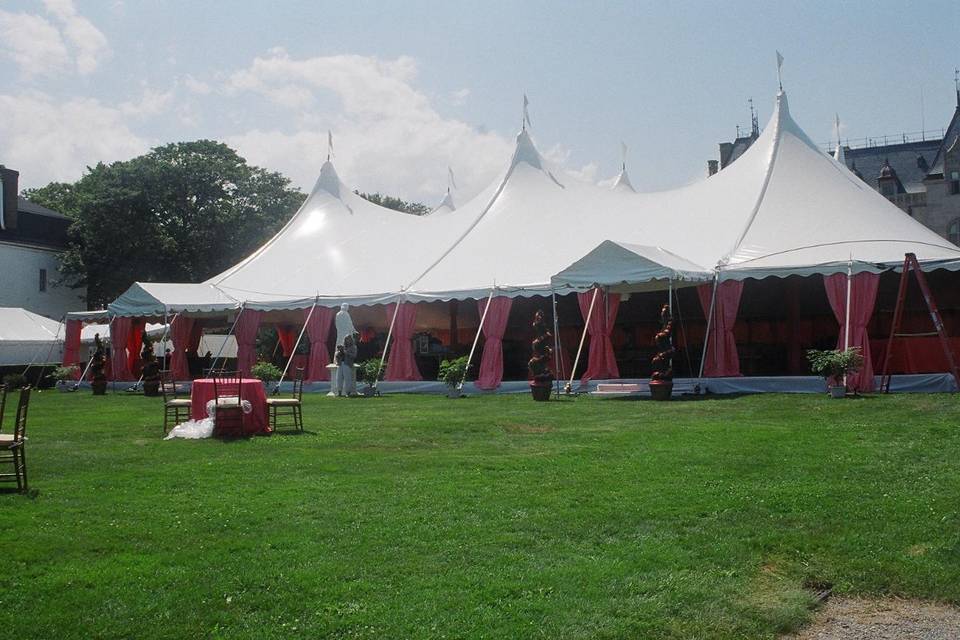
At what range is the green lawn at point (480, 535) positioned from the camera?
13.0ft

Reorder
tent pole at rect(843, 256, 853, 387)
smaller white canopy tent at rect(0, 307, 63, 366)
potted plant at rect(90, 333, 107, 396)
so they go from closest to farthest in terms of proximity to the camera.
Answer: tent pole at rect(843, 256, 853, 387) < potted plant at rect(90, 333, 107, 396) < smaller white canopy tent at rect(0, 307, 63, 366)

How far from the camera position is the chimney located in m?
36.4

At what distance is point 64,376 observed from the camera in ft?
73.2

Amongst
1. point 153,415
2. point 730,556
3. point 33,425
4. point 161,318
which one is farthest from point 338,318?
point 730,556

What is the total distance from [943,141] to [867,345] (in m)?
41.7

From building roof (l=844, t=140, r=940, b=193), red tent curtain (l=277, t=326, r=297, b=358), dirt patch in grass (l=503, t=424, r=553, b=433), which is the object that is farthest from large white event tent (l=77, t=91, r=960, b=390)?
building roof (l=844, t=140, r=940, b=193)

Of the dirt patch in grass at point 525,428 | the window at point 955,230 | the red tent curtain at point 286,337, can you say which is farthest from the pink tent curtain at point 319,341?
the window at point 955,230

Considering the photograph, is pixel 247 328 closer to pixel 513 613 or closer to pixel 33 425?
pixel 33 425

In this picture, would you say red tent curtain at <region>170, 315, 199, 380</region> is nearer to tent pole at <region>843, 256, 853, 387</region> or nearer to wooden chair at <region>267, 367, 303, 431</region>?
wooden chair at <region>267, 367, 303, 431</region>

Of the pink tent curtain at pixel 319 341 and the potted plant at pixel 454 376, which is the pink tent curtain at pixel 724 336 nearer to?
the potted plant at pixel 454 376

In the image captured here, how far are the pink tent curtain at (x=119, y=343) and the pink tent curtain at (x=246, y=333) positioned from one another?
3.14 metres

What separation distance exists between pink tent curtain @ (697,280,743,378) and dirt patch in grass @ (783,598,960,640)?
11.3 meters

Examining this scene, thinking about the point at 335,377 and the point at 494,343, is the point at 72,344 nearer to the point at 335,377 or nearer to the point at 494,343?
the point at 335,377

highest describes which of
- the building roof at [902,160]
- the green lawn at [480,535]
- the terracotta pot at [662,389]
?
the building roof at [902,160]
